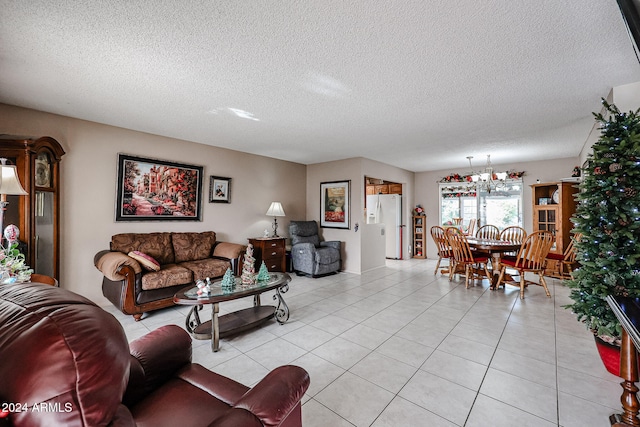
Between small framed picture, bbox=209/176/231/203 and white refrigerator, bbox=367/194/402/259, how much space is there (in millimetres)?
3913

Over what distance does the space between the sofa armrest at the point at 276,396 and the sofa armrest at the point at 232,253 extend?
3154 millimetres

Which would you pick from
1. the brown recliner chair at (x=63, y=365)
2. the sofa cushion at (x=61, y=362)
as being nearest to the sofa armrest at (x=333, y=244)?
the brown recliner chair at (x=63, y=365)

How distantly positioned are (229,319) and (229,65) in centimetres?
247

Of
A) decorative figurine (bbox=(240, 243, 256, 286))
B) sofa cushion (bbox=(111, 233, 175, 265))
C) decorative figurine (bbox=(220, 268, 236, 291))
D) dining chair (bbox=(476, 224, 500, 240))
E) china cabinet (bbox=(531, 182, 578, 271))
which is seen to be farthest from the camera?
dining chair (bbox=(476, 224, 500, 240))

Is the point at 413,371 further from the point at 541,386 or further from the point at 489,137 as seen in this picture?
the point at 489,137

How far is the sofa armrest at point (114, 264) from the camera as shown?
10.0 ft

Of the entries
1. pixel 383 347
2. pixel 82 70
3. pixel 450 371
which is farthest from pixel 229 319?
pixel 82 70

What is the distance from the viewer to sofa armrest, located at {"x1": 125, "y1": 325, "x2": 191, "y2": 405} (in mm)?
1189

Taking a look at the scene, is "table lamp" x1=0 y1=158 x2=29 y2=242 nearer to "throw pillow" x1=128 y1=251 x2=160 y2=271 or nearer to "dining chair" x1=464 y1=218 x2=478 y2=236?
"throw pillow" x1=128 y1=251 x2=160 y2=271

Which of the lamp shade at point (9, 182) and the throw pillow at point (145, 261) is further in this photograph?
the throw pillow at point (145, 261)

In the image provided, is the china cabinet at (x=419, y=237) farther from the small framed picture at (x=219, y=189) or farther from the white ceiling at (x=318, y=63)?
the small framed picture at (x=219, y=189)

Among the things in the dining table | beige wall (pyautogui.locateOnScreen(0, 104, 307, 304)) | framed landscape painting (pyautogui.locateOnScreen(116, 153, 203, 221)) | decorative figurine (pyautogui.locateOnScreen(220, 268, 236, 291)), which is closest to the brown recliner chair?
decorative figurine (pyautogui.locateOnScreen(220, 268, 236, 291))

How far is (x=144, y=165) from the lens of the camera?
408cm

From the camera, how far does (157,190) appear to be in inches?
166
